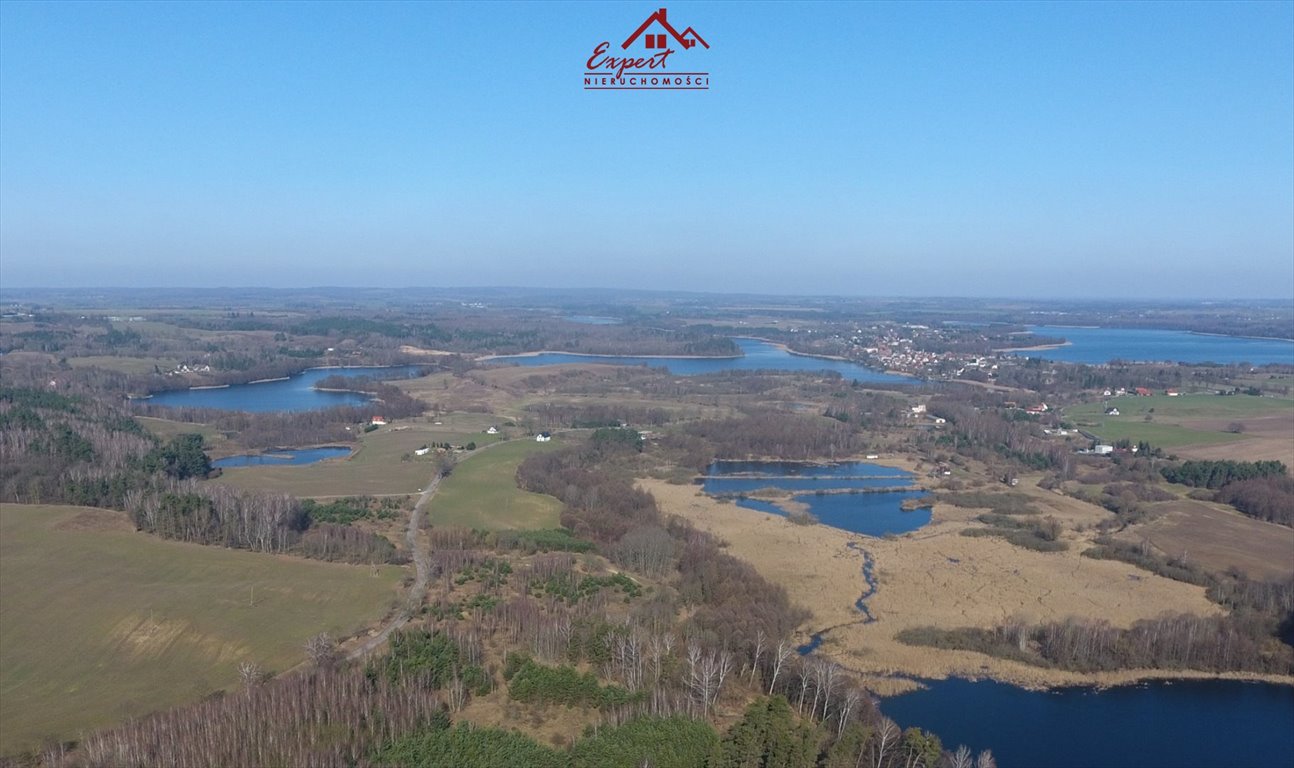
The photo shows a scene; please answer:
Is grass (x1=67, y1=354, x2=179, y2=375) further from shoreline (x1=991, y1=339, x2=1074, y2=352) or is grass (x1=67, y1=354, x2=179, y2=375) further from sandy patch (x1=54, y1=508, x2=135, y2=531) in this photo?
shoreline (x1=991, y1=339, x2=1074, y2=352)

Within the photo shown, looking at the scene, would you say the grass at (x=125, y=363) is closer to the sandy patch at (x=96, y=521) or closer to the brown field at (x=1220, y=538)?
the sandy patch at (x=96, y=521)

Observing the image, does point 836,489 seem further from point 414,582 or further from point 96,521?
point 96,521

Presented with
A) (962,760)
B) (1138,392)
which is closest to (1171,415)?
(1138,392)

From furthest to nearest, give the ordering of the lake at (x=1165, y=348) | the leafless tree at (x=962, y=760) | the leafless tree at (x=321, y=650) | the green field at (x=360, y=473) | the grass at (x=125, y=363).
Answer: the lake at (x=1165, y=348)
the grass at (x=125, y=363)
the green field at (x=360, y=473)
the leafless tree at (x=321, y=650)
the leafless tree at (x=962, y=760)

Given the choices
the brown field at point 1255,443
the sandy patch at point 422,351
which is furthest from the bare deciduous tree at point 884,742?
the sandy patch at point 422,351

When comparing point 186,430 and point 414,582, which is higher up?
point 186,430

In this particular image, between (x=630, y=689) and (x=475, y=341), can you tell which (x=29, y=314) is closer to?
(x=475, y=341)
